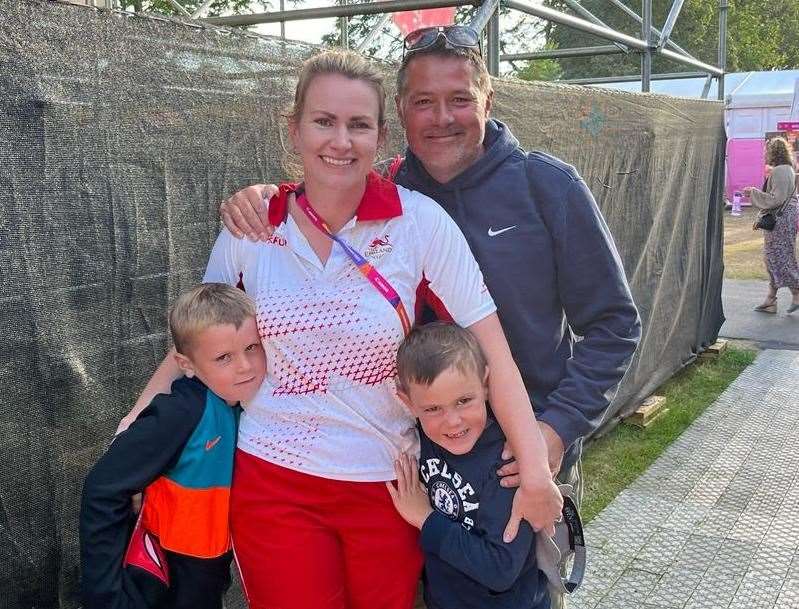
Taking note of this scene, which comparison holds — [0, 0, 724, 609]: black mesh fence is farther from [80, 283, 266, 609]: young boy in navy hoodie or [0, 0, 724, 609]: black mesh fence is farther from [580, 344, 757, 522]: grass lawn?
[580, 344, 757, 522]: grass lawn

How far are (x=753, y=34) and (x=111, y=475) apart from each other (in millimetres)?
35854

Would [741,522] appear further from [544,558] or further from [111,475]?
[111,475]

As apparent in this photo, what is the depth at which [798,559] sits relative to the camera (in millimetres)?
3713

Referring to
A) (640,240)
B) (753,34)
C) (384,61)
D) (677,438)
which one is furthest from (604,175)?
(753,34)

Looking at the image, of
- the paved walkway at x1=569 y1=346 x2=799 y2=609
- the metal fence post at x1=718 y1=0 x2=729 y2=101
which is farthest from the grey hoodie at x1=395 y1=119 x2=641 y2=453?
the metal fence post at x1=718 y1=0 x2=729 y2=101

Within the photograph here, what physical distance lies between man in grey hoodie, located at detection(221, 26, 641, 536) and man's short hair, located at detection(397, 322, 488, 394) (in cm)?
22

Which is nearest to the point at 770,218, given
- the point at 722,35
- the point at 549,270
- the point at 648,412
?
the point at 722,35

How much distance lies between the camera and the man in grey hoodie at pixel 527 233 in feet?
6.47

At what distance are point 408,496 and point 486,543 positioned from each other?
0.69ft

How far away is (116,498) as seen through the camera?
1.75 m

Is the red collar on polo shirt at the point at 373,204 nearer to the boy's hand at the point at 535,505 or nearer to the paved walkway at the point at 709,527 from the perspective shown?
the boy's hand at the point at 535,505

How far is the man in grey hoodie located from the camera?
77.6 inches

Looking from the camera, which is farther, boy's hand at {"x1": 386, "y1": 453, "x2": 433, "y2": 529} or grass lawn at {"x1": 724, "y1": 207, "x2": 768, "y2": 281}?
grass lawn at {"x1": 724, "y1": 207, "x2": 768, "y2": 281}

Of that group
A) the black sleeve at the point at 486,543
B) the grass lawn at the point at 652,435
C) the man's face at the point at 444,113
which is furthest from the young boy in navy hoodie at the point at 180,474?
the grass lawn at the point at 652,435
